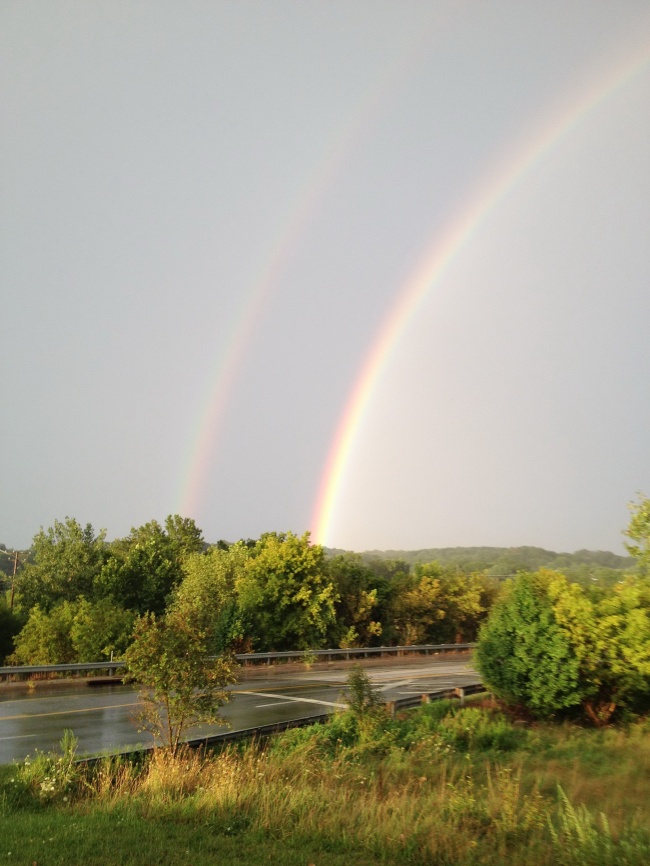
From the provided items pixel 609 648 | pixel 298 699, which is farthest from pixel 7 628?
pixel 609 648

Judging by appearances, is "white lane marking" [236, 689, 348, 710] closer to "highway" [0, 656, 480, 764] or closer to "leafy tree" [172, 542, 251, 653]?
"highway" [0, 656, 480, 764]

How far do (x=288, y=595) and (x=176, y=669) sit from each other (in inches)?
1053

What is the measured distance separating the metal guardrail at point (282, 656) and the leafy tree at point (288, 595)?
72.4 inches

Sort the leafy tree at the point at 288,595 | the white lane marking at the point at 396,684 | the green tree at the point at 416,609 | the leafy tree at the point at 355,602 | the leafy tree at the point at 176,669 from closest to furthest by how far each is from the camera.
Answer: the leafy tree at the point at 176,669
the white lane marking at the point at 396,684
the leafy tree at the point at 288,595
the leafy tree at the point at 355,602
the green tree at the point at 416,609

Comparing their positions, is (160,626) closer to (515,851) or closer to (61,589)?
(515,851)

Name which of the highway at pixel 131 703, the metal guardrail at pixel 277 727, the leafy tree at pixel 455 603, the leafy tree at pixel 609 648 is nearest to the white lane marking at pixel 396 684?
the highway at pixel 131 703

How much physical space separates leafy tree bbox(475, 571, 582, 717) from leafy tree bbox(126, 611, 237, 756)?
9393 mm

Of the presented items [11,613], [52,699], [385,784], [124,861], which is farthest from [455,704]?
[11,613]

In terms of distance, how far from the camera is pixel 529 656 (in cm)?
→ 1833

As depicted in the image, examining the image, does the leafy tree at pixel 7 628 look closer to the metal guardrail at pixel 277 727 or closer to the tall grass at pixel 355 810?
the metal guardrail at pixel 277 727

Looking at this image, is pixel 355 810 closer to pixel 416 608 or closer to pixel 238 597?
pixel 238 597

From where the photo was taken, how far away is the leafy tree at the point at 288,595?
37.0 metres

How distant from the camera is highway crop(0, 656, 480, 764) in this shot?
47.0 ft

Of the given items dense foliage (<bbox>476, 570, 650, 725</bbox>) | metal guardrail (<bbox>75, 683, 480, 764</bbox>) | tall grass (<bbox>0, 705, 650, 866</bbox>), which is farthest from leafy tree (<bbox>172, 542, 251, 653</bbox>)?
tall grass (<bbox>0, 705, 650, 866</bbox>)
